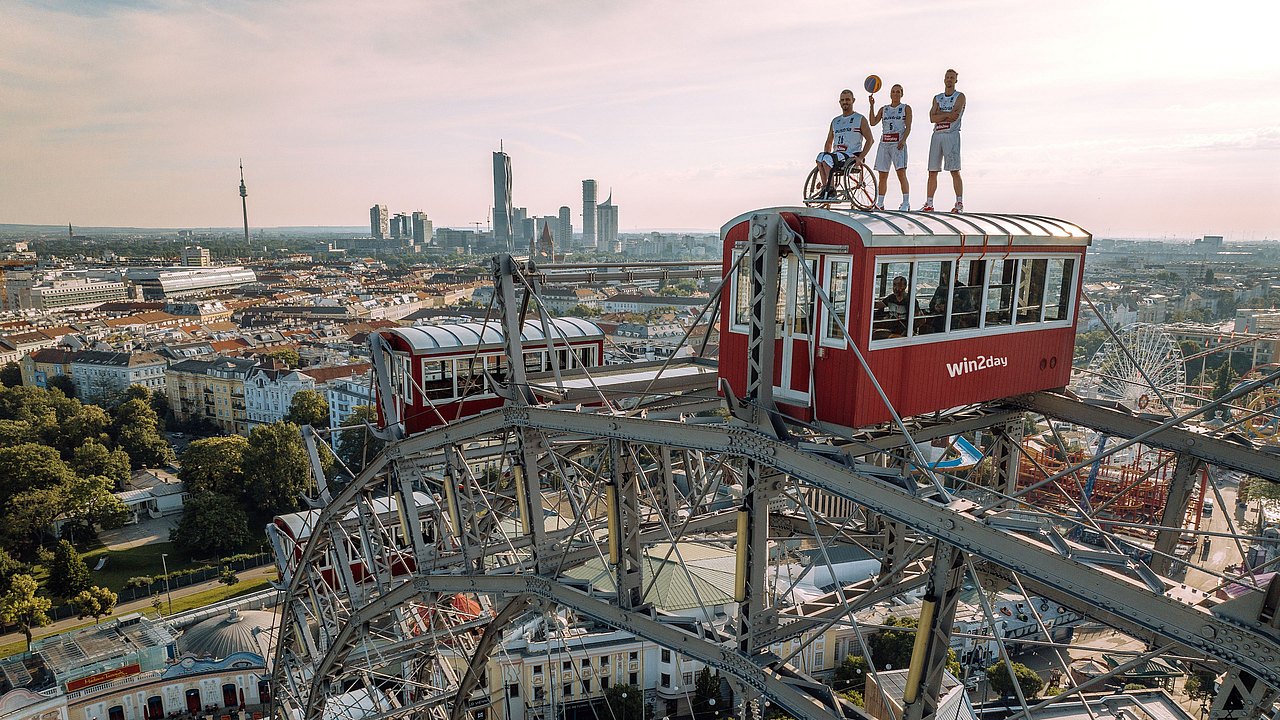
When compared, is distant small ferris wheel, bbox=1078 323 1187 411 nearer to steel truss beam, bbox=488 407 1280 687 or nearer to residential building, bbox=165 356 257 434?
steel truss beam, bbox=488 407 1280 687

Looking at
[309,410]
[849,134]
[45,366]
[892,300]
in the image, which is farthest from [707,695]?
[45,366]

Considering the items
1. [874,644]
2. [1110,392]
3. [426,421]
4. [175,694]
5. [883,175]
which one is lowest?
[175,694]

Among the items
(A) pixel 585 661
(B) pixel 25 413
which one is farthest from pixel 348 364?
(A) pixel 585 661

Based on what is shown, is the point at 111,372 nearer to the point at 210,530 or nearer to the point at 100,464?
the point at 100,464

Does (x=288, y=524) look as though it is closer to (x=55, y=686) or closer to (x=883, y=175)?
(x=55, y=686)

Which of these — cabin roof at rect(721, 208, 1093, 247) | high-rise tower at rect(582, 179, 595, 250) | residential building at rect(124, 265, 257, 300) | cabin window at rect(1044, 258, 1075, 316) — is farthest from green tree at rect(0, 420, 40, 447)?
residential building at rect(124, 265, 257, 300)

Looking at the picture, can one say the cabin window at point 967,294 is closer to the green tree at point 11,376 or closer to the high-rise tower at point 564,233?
the green tree at point 11,376
